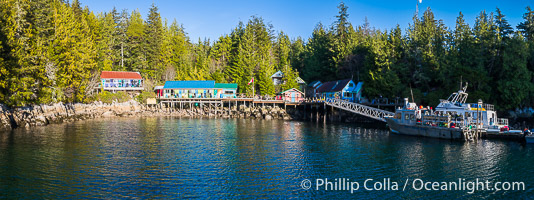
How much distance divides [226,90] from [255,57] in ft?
→ 50.9

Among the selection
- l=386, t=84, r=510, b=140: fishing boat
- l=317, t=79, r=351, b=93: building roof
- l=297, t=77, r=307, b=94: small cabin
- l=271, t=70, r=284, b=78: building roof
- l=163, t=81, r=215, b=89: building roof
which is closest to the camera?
l=386, t=84, r=510, b=140: fishing boat

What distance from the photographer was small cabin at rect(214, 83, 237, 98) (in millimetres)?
70188

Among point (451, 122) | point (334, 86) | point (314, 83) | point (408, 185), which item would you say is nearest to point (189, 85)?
point (334, 86)

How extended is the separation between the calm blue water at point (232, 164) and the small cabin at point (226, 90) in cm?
3258

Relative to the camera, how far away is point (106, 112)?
208ft

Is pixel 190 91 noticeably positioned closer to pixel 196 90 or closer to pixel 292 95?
pixel 196 90

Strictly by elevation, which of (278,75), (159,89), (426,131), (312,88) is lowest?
(426,131)

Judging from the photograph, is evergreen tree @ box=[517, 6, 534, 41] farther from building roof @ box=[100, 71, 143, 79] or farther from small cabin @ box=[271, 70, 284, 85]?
building roof @ box=[100, 71, 143, 79]

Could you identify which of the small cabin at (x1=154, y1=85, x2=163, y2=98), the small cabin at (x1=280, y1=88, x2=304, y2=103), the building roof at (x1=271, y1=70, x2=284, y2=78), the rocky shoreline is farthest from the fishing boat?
the small cabin at (x1=154, y1=85, x2=163, y2=98)

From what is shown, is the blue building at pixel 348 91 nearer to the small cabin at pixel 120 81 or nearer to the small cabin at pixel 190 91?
the small cabin at pixel 190 91

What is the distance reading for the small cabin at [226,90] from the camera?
70.2 m

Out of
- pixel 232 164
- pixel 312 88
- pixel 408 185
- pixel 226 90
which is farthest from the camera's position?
Result: pixel 312 88

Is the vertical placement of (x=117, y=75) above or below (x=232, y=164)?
above

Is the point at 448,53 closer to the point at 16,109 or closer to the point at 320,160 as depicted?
the point at 320,160
